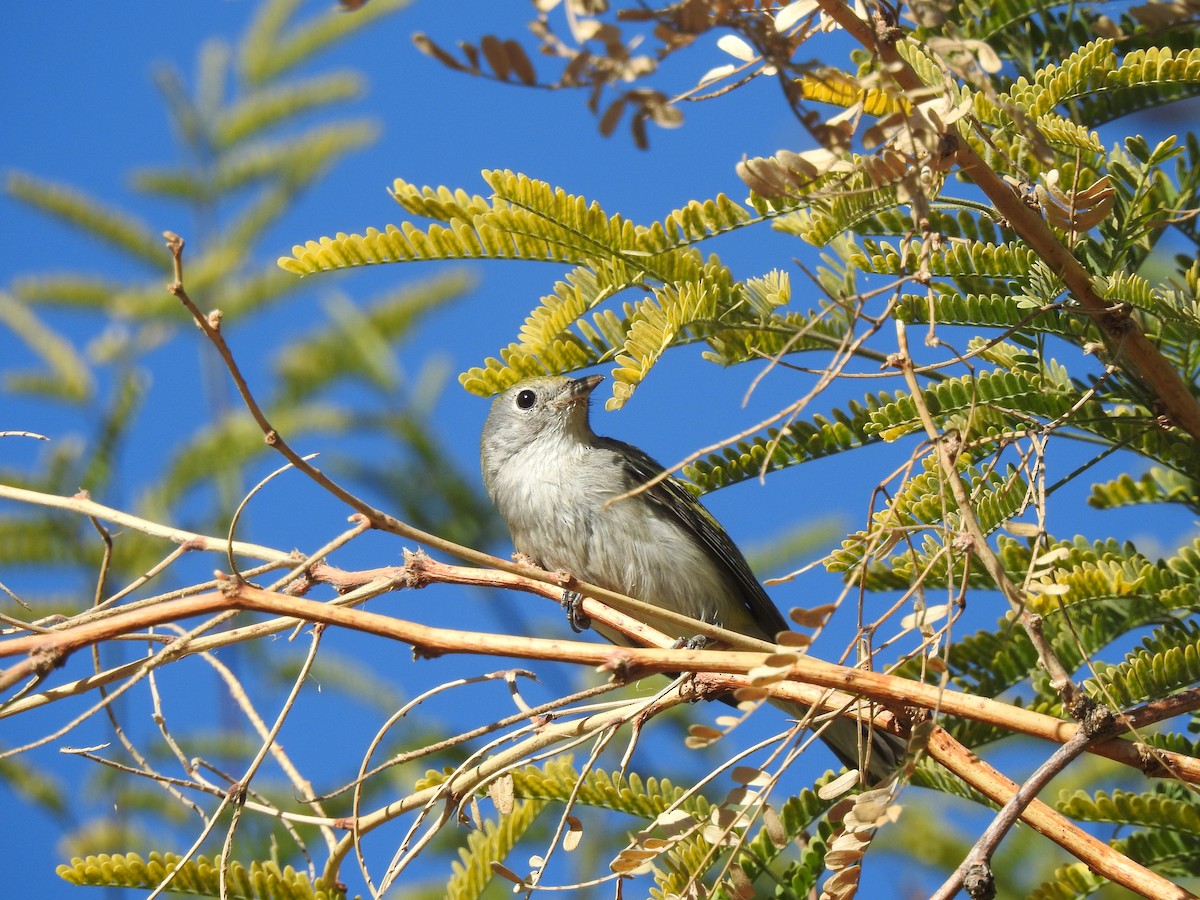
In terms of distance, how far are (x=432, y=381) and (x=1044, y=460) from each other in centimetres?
380

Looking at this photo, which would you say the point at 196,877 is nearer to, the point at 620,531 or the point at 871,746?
the point at 871,746

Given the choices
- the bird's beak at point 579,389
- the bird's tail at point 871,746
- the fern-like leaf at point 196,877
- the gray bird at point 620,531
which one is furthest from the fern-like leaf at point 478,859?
the bird's beak at point 579,389

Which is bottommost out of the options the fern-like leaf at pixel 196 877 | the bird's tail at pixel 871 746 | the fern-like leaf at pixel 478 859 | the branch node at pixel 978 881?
the bird's tail at pixel 871 746

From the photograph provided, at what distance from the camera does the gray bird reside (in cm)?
457

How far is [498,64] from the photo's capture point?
4.89 ft

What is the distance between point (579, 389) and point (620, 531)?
2.80ft

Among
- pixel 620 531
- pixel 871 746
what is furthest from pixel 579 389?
pixel 871 746

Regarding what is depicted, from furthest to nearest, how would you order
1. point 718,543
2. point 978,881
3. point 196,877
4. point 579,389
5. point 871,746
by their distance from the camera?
1. point 579,389
2. point 718,543
3. point 871,746
4. point 196,877
5. point 978,881

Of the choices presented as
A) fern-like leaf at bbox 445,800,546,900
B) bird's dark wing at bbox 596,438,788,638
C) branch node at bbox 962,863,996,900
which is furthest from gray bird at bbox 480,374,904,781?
branch node at bbox 962,863,996,900

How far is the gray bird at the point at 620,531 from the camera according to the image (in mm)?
4574

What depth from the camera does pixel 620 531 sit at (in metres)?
4.59

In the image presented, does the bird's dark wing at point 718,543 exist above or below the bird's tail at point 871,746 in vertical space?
above

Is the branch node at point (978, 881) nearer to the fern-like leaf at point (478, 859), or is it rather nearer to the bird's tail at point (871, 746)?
the bird's tail at point (871, 746)

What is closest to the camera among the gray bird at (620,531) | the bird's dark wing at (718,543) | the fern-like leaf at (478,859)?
the fern-like leaf at (478,859)
